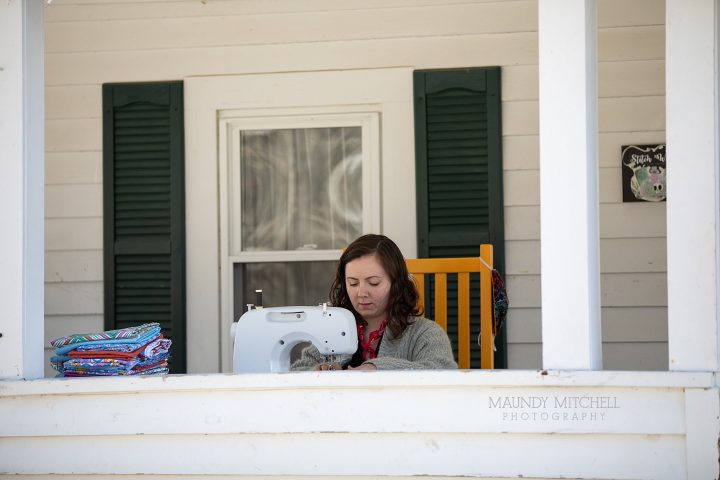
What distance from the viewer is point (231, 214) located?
4.79 m

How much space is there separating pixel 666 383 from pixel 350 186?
2234mm

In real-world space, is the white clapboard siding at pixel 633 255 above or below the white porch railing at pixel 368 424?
above

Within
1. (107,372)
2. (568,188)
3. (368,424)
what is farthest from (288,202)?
(568,188)

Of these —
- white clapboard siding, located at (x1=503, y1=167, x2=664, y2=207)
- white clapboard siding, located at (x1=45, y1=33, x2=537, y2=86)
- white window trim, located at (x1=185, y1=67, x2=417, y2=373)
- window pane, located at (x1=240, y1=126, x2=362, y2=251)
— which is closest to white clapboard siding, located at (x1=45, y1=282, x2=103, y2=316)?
white window trim, located at (x1=185, y1=67, x2=417, y2=373)

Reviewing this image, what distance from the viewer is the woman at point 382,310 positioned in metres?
3.56

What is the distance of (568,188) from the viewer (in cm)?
284

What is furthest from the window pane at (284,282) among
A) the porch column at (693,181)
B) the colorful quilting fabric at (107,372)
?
the porch column at (693,181)

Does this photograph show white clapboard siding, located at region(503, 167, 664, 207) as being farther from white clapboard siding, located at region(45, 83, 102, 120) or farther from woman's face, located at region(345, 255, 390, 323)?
white clapboard siding, located at region(45, 83, 102, 120)

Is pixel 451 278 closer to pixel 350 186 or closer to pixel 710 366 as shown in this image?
pixel 350 186

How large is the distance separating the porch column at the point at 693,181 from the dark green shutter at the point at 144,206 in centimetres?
250

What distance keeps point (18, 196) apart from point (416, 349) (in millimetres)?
1323

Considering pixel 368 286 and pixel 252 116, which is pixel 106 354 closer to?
pixel 368 286

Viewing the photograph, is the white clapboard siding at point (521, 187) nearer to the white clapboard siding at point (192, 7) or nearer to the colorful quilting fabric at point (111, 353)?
the white clapboard siding at point (192, 7)

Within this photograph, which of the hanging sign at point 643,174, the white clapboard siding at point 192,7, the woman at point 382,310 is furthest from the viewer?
the white clapboard siding at point 192,7
